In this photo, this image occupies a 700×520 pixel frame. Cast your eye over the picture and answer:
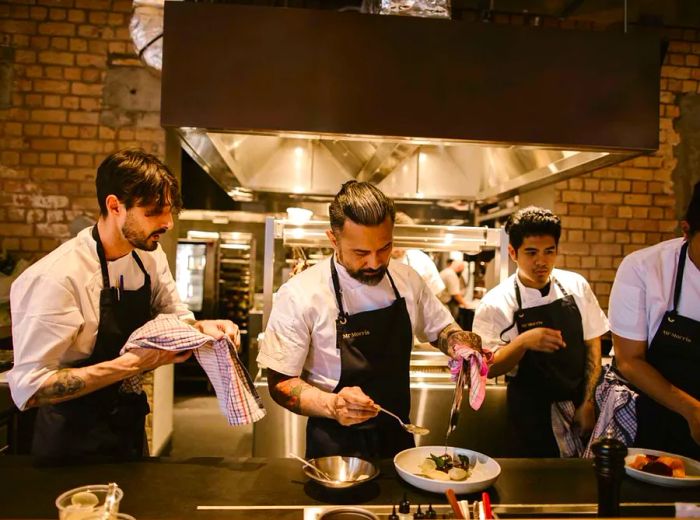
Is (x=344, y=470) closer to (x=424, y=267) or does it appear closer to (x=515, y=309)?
(x=515, y=309)

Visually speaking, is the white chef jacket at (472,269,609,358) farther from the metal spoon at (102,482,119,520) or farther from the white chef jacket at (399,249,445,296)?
the metal spoon at (102,482,119,520)

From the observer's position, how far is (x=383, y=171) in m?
4.06

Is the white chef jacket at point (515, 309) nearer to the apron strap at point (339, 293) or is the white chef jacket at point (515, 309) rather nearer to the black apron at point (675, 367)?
the black apron at point (675, 367)

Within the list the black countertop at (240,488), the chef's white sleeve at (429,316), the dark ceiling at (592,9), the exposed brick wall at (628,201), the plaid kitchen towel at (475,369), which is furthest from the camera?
the exposed brick wall at (628,201)

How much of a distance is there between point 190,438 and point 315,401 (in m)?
3.51

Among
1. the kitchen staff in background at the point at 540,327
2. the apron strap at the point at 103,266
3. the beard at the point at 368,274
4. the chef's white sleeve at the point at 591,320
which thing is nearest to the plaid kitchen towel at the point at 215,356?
the apron strap at the point at 103,266

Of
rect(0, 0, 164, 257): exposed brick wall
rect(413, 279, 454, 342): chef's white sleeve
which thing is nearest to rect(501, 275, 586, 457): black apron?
rect(413, 279, 454, 342): chef's white sleeve

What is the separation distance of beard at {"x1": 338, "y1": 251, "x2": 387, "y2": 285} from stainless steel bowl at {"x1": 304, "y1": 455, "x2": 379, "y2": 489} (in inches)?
25.8

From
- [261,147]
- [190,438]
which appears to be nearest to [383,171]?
[261,147]

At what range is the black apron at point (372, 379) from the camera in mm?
1941

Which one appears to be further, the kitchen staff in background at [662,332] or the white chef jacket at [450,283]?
the white chef jacket at [450,283]

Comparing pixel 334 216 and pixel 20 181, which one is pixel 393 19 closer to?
pixel 334 216

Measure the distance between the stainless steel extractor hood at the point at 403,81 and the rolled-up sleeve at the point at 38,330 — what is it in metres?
0.79

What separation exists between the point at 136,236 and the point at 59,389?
56cm
